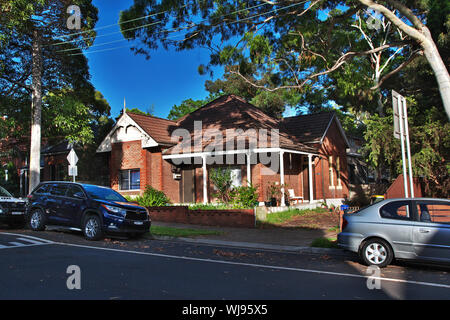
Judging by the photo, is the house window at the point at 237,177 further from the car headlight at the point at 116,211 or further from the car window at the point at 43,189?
the car window at the point at 43,189

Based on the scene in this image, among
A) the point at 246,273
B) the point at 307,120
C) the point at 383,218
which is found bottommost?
the point at 246,273

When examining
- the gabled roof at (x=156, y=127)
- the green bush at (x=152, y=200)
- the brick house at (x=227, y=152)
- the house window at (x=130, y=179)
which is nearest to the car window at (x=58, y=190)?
the green bush at (x=152, y=200)

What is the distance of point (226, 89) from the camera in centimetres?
4891

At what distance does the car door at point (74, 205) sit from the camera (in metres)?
12.3

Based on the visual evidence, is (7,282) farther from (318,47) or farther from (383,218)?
(318,47)

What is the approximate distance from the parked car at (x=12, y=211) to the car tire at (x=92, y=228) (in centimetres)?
423

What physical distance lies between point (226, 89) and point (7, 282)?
145 ft

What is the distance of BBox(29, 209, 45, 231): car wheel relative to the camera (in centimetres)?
1336

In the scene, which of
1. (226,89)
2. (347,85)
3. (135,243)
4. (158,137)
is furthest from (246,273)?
(226,89)

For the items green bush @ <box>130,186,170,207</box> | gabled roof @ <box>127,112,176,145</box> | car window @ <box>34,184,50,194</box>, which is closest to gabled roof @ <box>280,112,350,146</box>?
gabled roof @ <box>127,112,176,145</box>

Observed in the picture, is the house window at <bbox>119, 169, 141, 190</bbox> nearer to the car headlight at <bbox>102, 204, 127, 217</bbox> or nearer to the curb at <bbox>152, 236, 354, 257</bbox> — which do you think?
the curb at <bbox>152, 236, 354, 257</bbox>

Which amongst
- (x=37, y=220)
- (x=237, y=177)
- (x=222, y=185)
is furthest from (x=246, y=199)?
(x=37, y=220)

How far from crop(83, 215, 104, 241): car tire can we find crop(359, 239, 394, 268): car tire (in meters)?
7.49

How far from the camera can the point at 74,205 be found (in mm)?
12469
